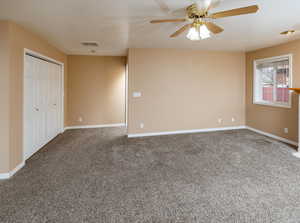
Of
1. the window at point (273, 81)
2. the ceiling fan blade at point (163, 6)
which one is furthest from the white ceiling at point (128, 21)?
the window at point (273, 81)

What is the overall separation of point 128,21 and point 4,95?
225cm

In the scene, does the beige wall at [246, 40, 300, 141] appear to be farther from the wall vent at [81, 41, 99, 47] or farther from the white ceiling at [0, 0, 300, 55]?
the wall vent at [81, 41, 99, 47]

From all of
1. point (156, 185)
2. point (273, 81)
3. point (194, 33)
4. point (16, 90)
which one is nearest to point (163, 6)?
point (194, 33)

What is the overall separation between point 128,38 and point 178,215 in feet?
11.2

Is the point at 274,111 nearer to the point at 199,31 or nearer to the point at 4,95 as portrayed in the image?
the point at 199,31

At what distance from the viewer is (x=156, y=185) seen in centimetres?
238

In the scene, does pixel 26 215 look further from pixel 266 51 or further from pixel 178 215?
pixel 266 51

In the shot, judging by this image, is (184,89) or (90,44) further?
(184,89)

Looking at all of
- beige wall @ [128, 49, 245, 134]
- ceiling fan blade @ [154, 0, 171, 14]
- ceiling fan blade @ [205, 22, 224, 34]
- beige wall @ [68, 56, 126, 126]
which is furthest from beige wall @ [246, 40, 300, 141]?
beige wall @ [68, 56, 126, 126]

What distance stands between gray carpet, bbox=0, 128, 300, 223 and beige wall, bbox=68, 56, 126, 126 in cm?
200

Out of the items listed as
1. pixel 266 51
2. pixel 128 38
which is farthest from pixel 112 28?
pixel 266 51

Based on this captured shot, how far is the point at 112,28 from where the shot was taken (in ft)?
10.3

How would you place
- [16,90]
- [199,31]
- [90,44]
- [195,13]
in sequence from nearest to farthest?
[195,13], [199,31], [16,90], [90,44]

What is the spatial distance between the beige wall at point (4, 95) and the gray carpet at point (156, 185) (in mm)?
349
